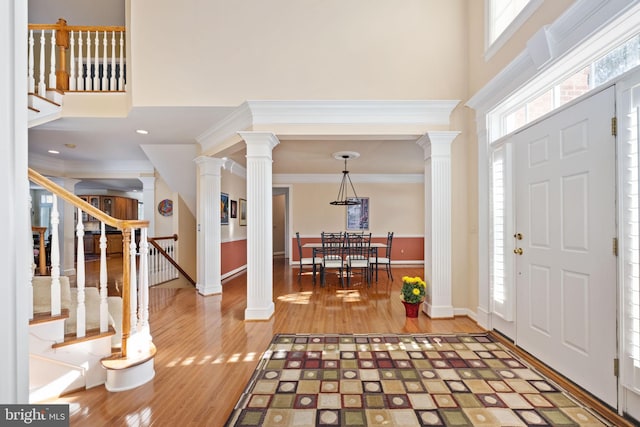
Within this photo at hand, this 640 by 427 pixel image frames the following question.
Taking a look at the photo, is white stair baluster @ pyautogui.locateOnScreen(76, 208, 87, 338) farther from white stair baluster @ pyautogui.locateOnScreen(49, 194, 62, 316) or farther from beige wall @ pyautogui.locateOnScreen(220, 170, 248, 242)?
beige wall @ pyautogui.locateOnScreen(220, 170, 248, 242)

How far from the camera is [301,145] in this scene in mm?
5203

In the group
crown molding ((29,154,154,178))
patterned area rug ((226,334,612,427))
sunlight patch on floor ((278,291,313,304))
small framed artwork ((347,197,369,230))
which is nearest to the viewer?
patterned area rug ((226,334,612,427))

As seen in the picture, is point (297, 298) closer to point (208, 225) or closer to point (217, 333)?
point (217, 333)

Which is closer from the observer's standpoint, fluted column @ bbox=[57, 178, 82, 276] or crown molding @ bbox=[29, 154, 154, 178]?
crown molding @ bbox=[29, 154, 154, 178]

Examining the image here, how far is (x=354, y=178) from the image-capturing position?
324 inches

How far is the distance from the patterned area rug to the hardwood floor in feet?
0.82

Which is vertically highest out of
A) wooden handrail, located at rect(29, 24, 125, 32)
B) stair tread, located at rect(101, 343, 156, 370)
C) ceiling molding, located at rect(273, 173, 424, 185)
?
wooden handrail, located at rect(29, 24, 125, 32)

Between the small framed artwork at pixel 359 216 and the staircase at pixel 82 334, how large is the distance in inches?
252

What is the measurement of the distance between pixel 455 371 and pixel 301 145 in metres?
4.09

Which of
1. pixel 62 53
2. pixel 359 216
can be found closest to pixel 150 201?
pixel 62 53

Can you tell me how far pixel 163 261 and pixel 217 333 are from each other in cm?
325

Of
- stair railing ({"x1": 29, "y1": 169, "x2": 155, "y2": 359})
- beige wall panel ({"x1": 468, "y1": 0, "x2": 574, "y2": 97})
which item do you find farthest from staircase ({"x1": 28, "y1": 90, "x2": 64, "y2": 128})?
beige wall panel ({"x1": 468, "y1": 0, "x2": 574, "y2": 97})

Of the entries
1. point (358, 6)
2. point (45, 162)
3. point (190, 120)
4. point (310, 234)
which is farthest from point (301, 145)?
point (45, 162)

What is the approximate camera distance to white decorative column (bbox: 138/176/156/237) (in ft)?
20.6
